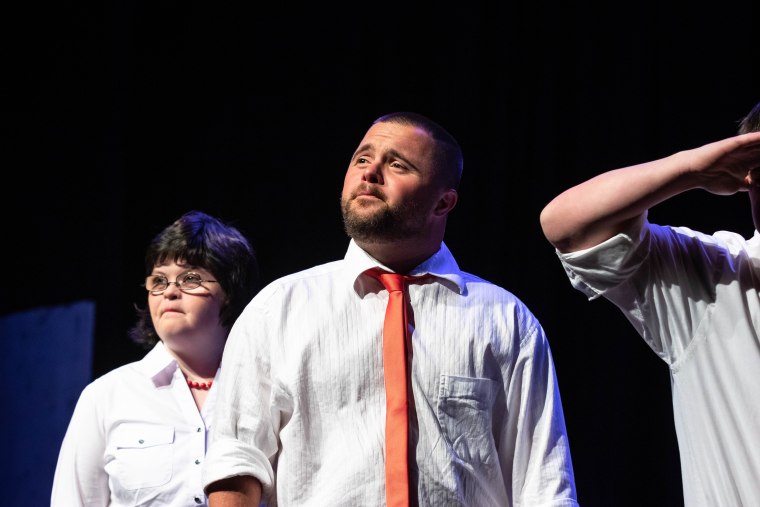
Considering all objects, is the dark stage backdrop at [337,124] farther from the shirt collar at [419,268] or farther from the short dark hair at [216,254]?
the shirt collar at [419,268]

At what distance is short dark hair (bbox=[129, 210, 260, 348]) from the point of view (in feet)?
8.60

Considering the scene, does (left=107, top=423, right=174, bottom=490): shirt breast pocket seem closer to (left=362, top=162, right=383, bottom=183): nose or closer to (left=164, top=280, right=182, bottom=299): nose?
(left=164, top=280, right=182, bottom=299): nose

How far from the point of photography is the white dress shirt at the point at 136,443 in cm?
230

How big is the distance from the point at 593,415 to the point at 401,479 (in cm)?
132

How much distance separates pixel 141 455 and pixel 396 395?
2.87 ft

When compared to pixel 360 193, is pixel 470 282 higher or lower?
lower

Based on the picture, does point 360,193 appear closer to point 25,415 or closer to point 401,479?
point 401,479

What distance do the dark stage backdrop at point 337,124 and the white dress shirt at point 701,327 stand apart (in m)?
1.45

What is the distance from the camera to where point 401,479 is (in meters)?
1.75

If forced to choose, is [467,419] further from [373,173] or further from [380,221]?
[373,173]

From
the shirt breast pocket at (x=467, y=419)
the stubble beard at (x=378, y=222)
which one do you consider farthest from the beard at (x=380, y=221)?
the shirt breast pocket at (x=467, y=419)

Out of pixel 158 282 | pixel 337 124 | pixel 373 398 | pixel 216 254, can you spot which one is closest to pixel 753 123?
pixel 373 398

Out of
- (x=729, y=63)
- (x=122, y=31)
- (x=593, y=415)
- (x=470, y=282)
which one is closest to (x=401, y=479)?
(x=470, y=282)

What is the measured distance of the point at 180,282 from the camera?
2.57 meters
